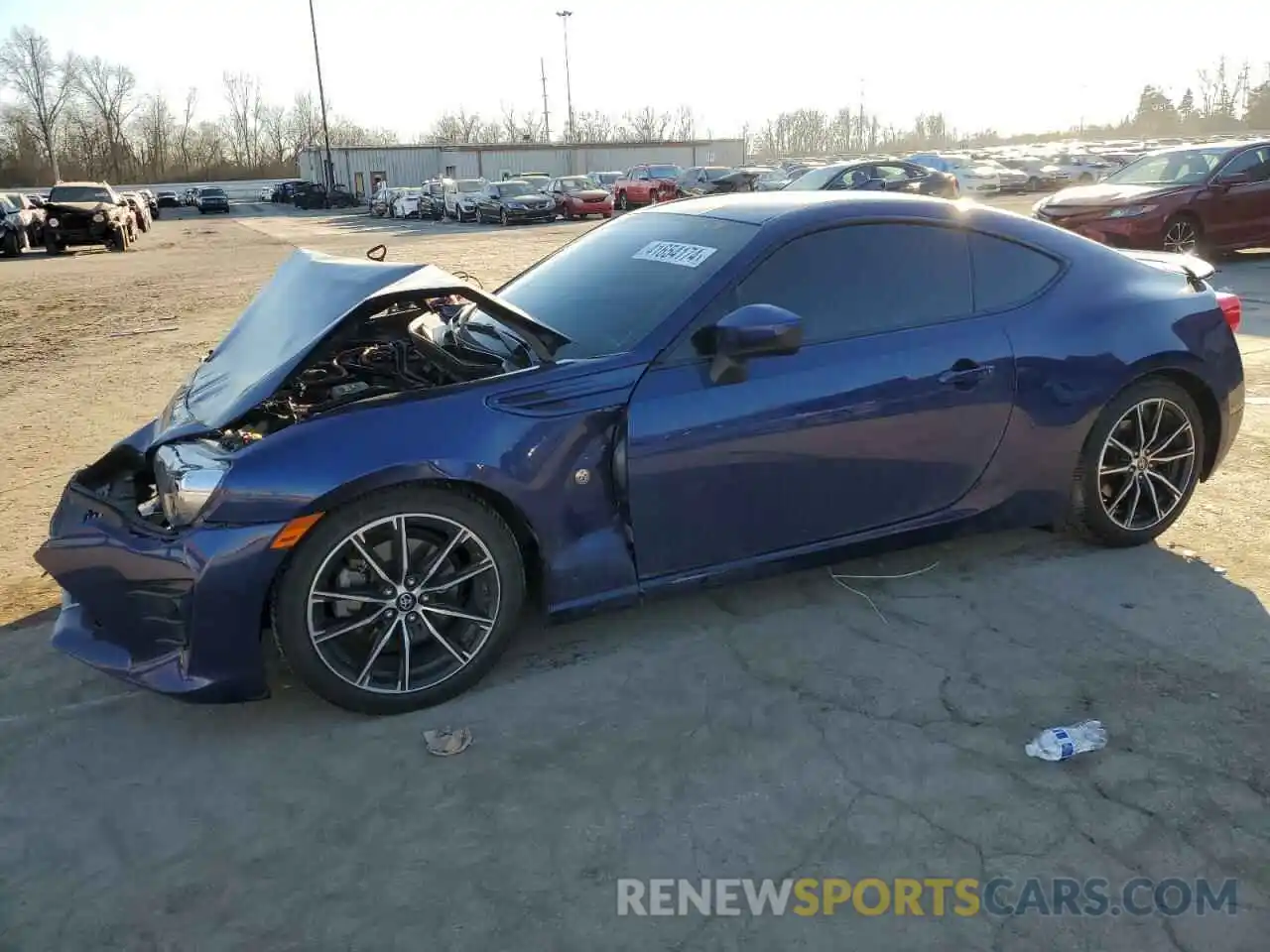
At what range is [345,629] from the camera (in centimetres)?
306

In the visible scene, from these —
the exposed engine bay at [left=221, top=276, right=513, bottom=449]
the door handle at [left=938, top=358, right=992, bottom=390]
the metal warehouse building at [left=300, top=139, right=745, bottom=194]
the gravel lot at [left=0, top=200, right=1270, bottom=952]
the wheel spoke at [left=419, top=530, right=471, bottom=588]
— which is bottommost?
the gravel lot at [left=0, top=200, right=1270, bottom=952]

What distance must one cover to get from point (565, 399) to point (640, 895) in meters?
1.50

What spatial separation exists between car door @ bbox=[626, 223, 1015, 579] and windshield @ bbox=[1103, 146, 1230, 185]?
430 inches

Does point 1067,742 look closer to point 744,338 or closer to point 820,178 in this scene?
point 744,338

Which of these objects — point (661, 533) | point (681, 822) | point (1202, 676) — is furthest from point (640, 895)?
point (1202, 676)

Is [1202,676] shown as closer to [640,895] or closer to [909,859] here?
[909,859]

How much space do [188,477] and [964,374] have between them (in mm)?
2660

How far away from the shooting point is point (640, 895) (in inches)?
93.6

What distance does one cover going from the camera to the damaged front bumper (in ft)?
9.47

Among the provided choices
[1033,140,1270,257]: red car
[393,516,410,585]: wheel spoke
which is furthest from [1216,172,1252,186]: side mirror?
[393,516,410,585]: wheel spoke

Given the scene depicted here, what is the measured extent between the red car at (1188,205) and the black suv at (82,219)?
24.1 meters

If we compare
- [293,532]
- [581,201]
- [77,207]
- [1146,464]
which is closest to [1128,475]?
[1146,464]

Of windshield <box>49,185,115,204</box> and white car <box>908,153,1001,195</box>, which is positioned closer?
windshield <box>49,185,115,204</box>

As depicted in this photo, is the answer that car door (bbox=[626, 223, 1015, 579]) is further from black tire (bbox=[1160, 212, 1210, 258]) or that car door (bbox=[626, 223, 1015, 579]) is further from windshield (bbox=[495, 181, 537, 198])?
windshield (bbox=[495, 181, 537, 198])
